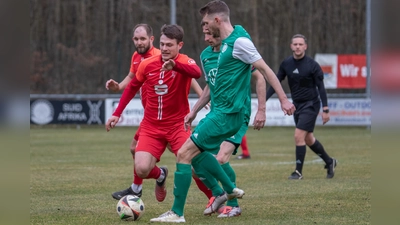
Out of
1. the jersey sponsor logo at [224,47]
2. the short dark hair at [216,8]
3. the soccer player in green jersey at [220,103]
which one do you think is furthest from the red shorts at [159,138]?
the short dark hair at [216,8]

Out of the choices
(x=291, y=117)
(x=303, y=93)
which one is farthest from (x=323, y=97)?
(x=291, y=117)

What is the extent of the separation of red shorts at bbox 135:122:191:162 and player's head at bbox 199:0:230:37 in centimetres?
133

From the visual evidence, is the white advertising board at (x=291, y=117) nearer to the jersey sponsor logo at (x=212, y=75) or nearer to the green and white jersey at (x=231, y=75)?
the jersey sponsor logo at (x=212, y=75)

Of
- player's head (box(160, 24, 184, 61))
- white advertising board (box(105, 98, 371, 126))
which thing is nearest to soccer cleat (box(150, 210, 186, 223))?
player's head (box(160, 24, 184, 61))

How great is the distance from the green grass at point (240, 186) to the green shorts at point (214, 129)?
2.37 ft

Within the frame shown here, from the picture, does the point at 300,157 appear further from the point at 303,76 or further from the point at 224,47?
the point at 224,47

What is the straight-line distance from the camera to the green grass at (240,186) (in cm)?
682

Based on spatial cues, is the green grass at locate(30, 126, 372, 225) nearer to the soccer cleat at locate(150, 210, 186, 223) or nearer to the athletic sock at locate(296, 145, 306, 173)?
the soccer cleat at locate(150, 210, 186, 223)

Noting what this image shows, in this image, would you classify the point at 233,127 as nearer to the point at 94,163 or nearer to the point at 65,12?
the point at 94,163

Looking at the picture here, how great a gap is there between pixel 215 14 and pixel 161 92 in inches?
49.9

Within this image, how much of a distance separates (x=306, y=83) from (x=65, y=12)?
2746 cm

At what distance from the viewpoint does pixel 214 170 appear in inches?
264
